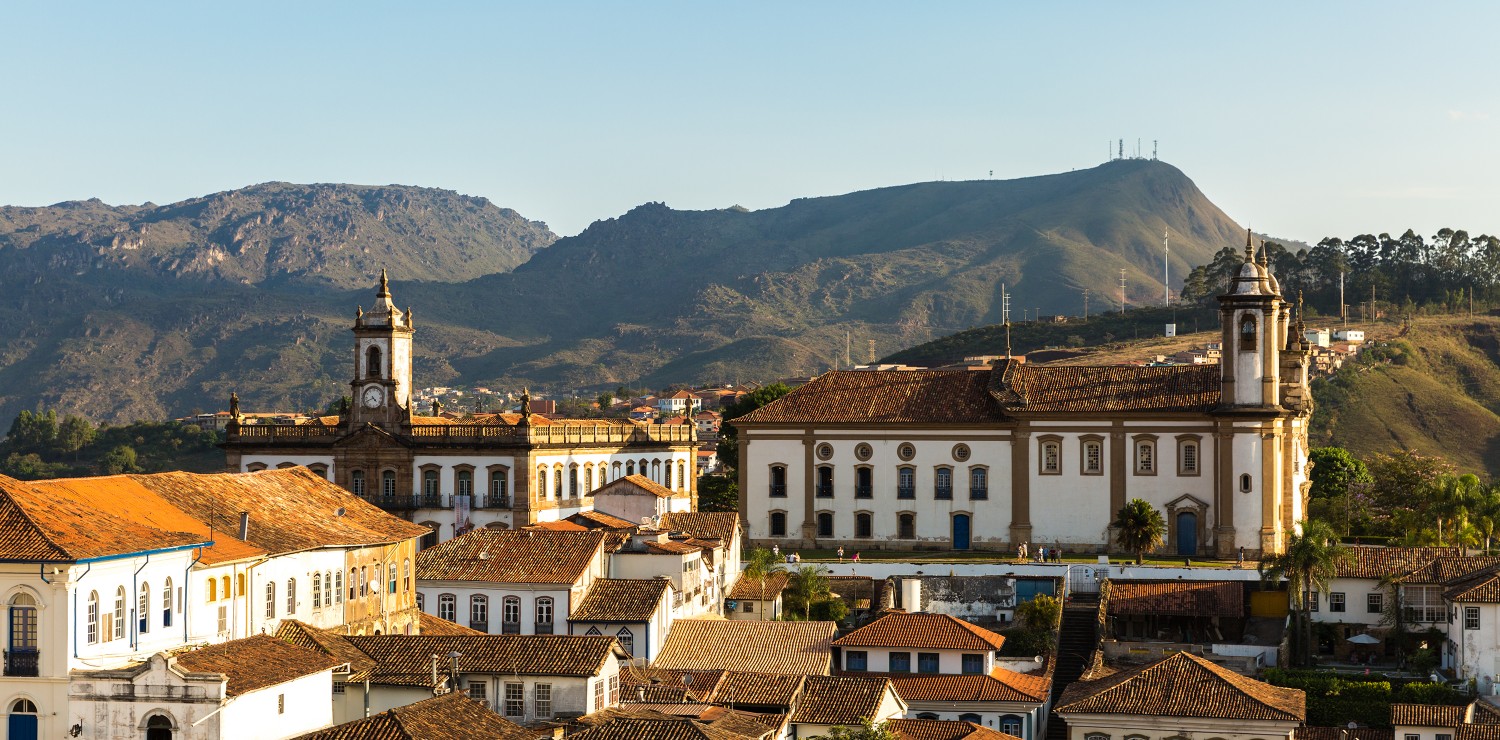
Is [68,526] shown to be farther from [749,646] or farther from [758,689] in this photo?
[749,646]

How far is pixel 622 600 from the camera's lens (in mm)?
50469

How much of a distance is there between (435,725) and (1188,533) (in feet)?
124

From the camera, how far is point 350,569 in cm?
4775

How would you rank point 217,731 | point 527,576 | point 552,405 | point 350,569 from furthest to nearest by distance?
point 552,405 → point 527,576 → point 350,569 → point 217,731

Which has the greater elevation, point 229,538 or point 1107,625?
point 229,538

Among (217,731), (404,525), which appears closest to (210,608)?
(217,731)

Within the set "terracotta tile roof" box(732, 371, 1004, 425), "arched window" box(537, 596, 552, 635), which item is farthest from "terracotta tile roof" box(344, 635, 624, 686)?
"terracotta tile roof" box(732, 371, 1004, 425)

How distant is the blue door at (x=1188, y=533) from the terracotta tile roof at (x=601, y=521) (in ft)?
60.1

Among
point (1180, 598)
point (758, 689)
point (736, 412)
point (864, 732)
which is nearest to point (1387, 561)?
point (1180, 598)

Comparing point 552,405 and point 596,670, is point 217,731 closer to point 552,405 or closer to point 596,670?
point 596,670

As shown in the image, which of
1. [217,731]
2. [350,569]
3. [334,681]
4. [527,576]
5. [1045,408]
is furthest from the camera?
[1045,408]

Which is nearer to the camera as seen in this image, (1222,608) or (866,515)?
(1222,608)

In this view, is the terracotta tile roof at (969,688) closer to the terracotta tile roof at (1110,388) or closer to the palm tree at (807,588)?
the palm tree at (807,588)

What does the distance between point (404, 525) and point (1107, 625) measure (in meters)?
20.2
